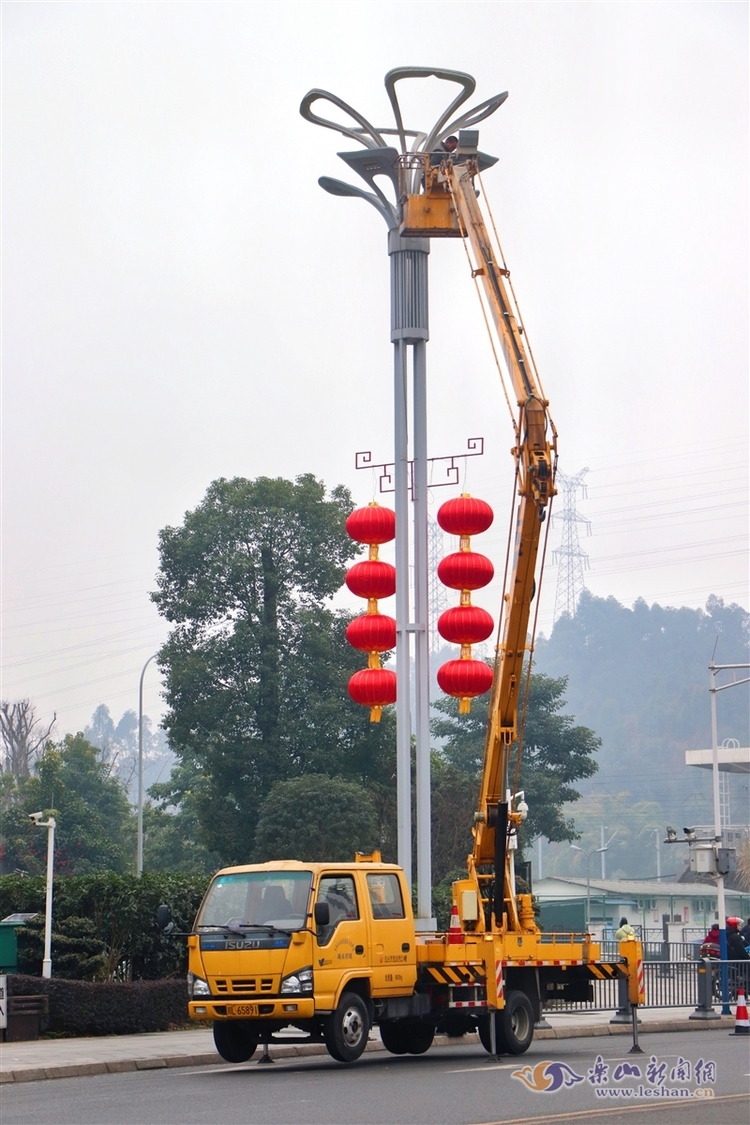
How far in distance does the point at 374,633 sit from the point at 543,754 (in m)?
50.4

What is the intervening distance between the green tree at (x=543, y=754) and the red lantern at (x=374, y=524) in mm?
44607

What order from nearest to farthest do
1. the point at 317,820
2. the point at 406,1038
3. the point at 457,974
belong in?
the point at 457,974 → the point at 406,1038 → the point at 317,820

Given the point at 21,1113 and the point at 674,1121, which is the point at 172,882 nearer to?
the point at 21,1113

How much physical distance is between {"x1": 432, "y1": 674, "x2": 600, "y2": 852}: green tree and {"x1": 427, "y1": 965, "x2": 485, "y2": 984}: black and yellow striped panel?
48.6 m

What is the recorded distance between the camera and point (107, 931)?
25.2 m

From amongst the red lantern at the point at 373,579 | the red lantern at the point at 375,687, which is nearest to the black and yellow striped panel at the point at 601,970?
the red lantern at the point at 375,687

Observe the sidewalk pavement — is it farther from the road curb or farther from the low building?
the low building

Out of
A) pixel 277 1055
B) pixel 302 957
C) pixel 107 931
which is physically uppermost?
pixel 107 931

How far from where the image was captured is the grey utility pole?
75.8 ft

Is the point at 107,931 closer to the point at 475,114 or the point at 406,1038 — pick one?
the point at 406,1038

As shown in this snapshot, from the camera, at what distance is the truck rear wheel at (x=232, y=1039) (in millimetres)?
18406

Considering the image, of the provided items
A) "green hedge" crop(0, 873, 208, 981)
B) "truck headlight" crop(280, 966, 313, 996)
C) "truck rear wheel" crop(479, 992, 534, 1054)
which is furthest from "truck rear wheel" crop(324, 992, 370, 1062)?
"green hedge" crop(0, 873, 208, 981)

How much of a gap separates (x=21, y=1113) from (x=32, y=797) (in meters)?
54.8

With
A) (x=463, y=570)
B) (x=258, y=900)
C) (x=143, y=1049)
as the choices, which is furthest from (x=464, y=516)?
(x=143, y=1049)
